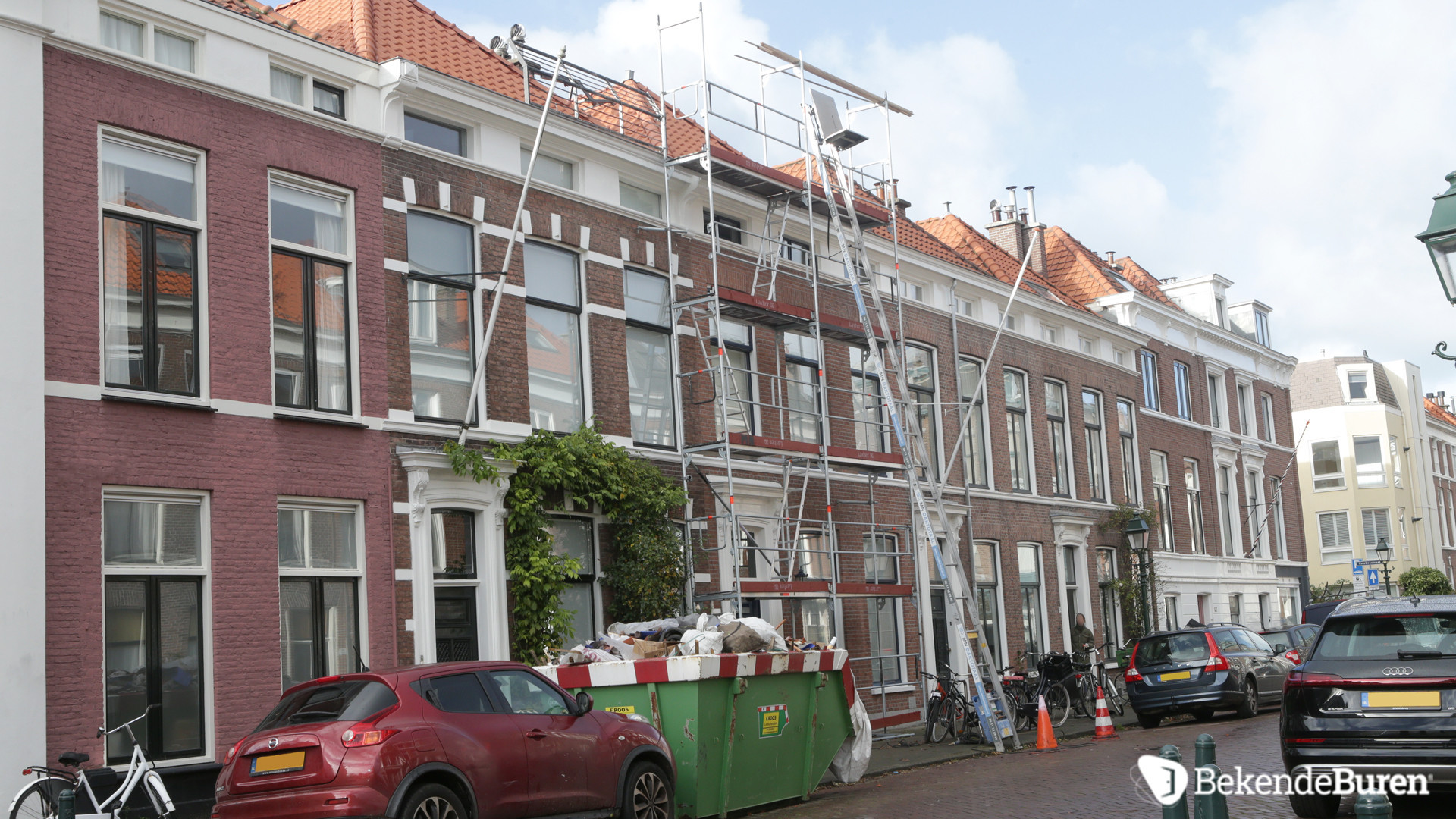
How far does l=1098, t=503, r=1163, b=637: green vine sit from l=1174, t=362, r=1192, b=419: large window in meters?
5.19

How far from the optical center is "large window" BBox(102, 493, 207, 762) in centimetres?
1273

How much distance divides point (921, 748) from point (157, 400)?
11.3 m

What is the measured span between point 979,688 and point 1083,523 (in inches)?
464

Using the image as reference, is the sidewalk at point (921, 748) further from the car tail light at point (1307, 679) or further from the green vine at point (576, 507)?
the car tail light at point (1307, 679)

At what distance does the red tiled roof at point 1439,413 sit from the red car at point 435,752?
224 feet

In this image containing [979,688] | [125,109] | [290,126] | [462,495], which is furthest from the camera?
[979,688]

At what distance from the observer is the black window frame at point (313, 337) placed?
14748mm

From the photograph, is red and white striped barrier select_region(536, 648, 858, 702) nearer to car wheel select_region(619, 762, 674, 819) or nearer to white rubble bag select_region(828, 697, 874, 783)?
car wheel select_region(619, 762, 674, 819)

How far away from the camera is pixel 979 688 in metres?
18.8

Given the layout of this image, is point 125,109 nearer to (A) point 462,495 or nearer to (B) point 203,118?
(B) point 203,118

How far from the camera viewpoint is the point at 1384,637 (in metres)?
10.4

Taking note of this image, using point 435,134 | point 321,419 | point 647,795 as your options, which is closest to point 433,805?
point 647,795

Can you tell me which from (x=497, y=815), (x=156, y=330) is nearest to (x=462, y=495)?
(x=156, y=330)

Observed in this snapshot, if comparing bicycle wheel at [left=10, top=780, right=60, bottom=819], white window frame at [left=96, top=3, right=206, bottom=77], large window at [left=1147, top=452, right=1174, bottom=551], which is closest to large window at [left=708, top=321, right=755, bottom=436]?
white window frame at [left=96, top=3, right=206, bottom=77]
